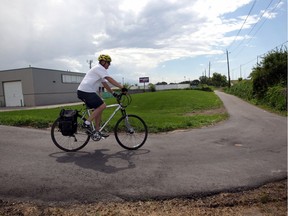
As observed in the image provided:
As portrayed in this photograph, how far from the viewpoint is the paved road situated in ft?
12.4

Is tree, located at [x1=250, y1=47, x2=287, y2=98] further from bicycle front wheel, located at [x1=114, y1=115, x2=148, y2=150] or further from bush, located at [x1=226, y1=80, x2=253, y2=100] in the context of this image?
bicycle front wheel, located at [x1=114, y1=115, x2=148, y2=150]

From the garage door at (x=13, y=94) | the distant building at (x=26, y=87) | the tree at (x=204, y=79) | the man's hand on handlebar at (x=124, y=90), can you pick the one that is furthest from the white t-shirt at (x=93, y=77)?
the tree at (x=204, y=79)

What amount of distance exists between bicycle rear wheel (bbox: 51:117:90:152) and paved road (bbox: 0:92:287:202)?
19 cm

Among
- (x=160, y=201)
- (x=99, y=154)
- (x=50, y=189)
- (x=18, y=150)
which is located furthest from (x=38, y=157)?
(x=160, y=201)

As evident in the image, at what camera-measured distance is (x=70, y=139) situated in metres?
5.93

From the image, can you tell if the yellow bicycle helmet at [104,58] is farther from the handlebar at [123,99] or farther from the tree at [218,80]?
the tree at [218,80]

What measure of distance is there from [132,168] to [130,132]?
1.44 metres

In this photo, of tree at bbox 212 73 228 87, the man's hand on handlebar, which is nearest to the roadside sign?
tree at bbox 212 73 228 87

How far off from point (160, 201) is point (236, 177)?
1.61m

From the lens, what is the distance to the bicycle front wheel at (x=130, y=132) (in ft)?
19.8

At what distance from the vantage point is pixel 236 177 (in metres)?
4.54

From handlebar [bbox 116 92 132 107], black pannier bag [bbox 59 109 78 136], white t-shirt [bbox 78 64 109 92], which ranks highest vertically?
white t-shirt [bbox 78 64 109 92]

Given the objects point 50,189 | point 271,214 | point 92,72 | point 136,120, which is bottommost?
point 271,214

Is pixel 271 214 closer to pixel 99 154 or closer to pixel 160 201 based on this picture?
pixel 160 201
